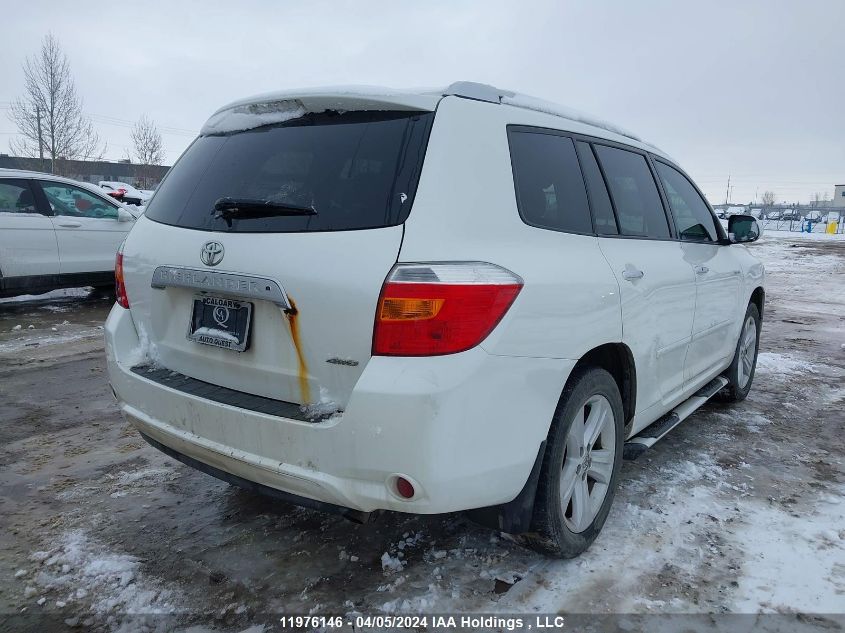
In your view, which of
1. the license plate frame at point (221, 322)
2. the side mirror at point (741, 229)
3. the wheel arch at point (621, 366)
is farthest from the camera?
the side mirror at point (741, 229)

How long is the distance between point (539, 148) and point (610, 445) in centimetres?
133

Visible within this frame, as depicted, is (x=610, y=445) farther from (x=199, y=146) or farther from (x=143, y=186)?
(x=143, y=186)

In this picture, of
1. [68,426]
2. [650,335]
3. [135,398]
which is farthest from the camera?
[68,426]

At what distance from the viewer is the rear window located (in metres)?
2.05

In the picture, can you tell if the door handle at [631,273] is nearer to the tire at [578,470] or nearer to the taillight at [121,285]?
the tire at [578,470]

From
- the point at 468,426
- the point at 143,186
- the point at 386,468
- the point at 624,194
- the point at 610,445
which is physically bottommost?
the point at 610,445

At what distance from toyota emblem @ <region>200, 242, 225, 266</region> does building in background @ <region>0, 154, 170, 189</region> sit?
1542 centimetres

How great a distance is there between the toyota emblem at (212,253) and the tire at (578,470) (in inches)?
54.0

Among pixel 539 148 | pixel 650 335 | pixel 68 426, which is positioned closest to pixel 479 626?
pixel 650 335

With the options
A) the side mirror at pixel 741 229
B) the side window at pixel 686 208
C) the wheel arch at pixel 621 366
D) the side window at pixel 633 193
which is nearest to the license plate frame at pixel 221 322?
the wheel arch at pixel 621 366

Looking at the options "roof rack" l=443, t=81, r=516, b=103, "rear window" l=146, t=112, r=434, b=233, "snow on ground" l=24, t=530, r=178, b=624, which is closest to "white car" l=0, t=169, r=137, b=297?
"snow on ground" l=24, t=530, r=178, b=624

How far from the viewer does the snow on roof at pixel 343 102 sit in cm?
221

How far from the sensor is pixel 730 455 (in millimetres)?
3719

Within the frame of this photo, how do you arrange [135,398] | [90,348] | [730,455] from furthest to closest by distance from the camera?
[90,348] < [730,455] < [135,398]
